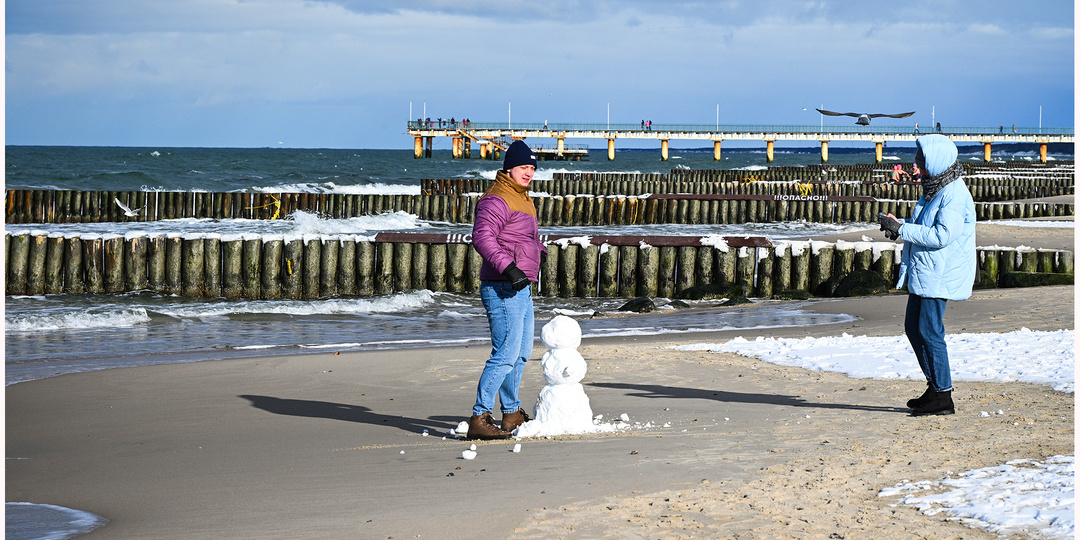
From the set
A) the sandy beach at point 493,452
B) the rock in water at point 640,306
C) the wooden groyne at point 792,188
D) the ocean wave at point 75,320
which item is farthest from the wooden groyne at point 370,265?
the wooden groyne at point 792,188

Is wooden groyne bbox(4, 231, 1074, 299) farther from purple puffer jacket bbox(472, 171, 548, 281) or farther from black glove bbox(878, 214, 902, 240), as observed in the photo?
purple puffer jacket bbox(472, 171, 548, 281)

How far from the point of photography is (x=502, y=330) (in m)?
6.17

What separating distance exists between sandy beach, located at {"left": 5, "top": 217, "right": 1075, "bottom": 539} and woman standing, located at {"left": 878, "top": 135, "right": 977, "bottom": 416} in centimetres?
28

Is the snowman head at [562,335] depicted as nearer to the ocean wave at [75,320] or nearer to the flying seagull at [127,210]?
the ocean wave at [75,320]

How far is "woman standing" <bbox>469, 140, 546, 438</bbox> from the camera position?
6.05 m

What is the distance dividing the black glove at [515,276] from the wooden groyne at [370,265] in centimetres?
1076

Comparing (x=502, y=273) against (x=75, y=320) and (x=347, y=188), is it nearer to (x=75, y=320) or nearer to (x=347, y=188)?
(x=75, y=320)

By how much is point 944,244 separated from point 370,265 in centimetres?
1189

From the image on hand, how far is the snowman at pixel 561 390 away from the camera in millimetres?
6117

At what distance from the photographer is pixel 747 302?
1542 cm

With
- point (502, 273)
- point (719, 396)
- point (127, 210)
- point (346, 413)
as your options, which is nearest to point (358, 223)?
point (127, 210)

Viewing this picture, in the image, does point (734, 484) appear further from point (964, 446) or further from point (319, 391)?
point (319, 391)

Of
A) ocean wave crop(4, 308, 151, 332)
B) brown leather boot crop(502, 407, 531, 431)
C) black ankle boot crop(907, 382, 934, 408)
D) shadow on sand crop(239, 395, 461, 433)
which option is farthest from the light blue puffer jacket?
ocean wave crop(4, 308, 151, 332)

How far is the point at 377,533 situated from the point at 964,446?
10.1 ft
